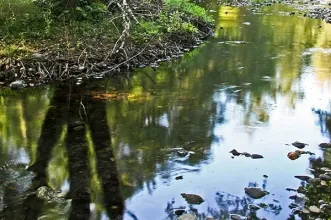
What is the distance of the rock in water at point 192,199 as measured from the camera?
205 inches

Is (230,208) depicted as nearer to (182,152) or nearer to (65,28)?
(182,152)

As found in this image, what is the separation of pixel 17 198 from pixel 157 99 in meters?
4.48

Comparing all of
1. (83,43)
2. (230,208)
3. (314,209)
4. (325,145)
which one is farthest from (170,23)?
(314,209)

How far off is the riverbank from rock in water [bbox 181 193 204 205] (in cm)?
575

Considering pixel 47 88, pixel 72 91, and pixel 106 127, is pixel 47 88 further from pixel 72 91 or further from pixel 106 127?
pixel 106 127

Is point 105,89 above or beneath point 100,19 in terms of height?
beneath

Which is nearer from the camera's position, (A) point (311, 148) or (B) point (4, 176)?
(B) point (4, 176)

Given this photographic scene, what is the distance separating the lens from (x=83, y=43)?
37.5 ft

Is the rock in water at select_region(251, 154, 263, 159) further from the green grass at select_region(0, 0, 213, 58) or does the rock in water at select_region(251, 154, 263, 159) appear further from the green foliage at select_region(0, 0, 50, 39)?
the green foliage at select_region(0, 0, 50, 39)

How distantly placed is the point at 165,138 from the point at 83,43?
5.14 m

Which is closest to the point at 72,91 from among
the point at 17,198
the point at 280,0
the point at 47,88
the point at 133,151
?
the point at 47,88

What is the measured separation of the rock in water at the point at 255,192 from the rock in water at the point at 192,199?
1.92 ft

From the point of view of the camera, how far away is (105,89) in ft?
32.5

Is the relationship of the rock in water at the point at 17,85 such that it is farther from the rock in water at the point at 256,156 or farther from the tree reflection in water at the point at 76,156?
the rock in water at the point at 256,156
